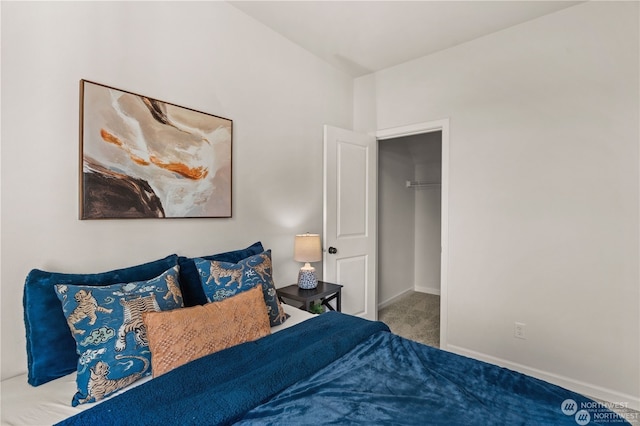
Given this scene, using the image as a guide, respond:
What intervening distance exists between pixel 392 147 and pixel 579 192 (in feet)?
8.27

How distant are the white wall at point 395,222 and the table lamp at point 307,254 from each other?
6.17 ft

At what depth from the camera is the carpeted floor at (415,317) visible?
10.9 feet

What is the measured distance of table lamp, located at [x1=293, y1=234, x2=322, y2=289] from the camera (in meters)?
2.64

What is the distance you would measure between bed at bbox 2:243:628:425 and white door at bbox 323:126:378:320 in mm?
1485

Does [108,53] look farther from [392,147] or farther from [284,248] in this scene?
[392,147]

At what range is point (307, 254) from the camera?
2643mm

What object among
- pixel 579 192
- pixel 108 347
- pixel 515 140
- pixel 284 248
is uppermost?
pixel 515 140

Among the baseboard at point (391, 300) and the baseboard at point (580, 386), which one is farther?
the baseboard at point (391, 300)

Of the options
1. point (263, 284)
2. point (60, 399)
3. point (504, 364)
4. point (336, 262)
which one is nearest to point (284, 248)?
point (336, 262)

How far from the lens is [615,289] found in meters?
2.26

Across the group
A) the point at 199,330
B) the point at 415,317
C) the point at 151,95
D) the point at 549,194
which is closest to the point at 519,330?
the point at 549,194

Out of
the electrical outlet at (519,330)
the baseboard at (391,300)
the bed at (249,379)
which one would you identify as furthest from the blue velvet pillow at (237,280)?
the baseboard at (391,300)

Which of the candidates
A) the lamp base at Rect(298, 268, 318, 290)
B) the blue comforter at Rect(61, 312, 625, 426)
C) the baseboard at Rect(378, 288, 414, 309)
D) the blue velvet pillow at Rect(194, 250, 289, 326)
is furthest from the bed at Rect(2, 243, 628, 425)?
the baseboard at Rect(378, 288, 414, 309)

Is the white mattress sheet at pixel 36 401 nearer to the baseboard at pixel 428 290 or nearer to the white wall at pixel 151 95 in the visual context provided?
the white wall at pixel 151 95
